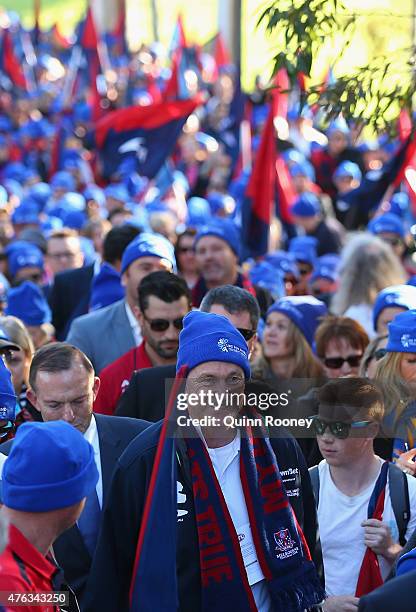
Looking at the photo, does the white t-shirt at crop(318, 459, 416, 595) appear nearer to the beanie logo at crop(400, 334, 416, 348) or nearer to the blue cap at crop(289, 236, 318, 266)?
the beanie logo at crop(400, 334, 416, 348)

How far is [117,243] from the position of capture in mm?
8273

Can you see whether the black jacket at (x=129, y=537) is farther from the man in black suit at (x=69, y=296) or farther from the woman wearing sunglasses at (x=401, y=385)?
the man in black suit at (x=69, y=296)

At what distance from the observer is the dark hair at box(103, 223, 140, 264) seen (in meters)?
8.27

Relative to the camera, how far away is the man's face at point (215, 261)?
777cm

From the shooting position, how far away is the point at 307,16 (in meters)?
5.32

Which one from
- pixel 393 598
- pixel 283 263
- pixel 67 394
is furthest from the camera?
pixel 283 263

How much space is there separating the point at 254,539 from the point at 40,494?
3.41ft

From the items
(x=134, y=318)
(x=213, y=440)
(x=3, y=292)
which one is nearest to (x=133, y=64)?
(x=3, y=292)

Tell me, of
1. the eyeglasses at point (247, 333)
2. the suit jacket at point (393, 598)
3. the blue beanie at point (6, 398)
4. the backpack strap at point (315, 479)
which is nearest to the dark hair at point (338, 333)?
the eyeglasses at point (247, 333)

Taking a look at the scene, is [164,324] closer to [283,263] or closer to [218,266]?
[218,266]

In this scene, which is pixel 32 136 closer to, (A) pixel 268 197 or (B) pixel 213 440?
(A) pixel 268 197

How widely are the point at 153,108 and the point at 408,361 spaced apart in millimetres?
10014

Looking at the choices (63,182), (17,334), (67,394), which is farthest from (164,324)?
(63,182)

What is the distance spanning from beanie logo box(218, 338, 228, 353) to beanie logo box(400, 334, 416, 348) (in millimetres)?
1835
